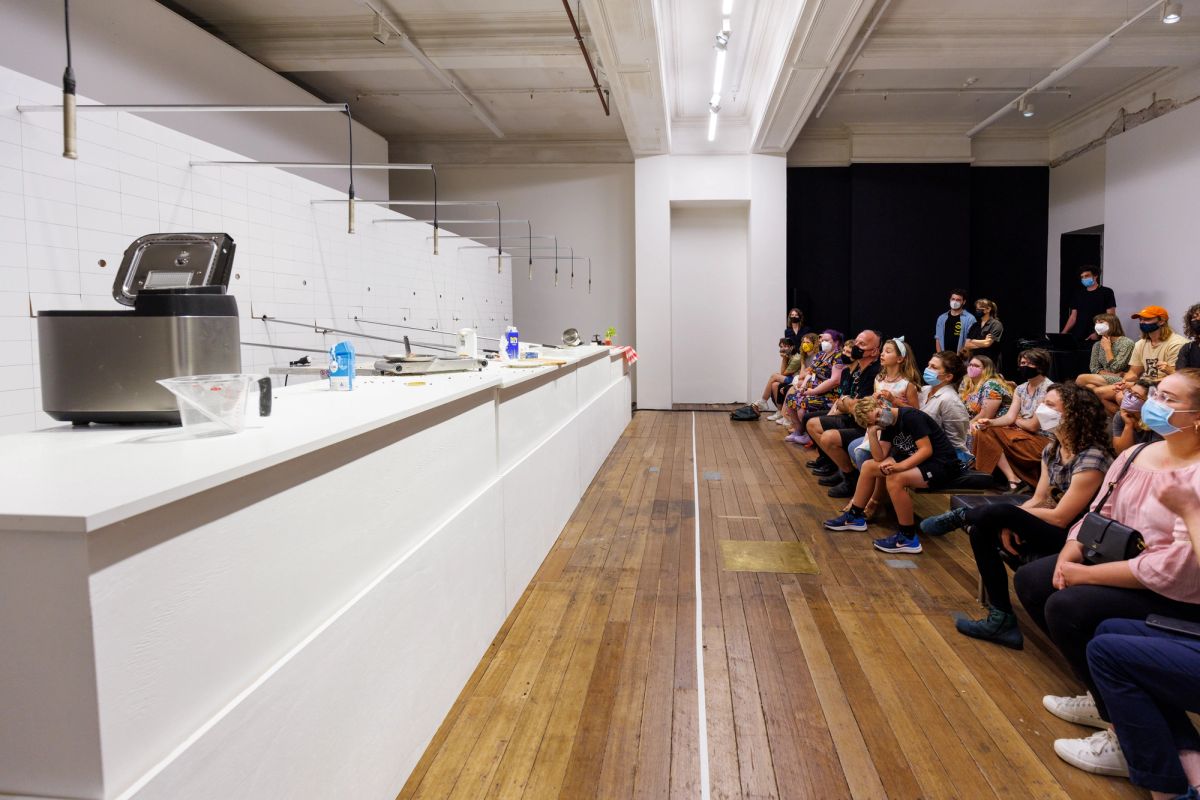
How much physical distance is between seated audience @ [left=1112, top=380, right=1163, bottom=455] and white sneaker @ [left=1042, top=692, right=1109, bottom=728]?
778 millimetres

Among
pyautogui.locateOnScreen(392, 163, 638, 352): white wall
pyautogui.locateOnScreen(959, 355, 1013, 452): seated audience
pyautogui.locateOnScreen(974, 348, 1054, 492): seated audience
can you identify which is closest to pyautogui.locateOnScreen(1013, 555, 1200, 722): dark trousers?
pyautogui.locateOnScreen(974, 348, 1054, 492): seated audience

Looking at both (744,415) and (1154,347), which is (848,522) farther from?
(744,415)

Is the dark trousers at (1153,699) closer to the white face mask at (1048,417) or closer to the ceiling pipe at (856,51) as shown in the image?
the white face mask at (1048,417)

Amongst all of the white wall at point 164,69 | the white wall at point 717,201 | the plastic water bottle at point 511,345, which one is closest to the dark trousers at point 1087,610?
the plastic water bottle at point 511,345

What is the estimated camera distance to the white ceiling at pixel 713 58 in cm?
650

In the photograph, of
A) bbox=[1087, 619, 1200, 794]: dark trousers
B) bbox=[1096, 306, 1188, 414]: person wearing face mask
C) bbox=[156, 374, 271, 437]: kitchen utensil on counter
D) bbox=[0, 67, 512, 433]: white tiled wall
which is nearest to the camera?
bbox=[156, 374, 271, 437]: kitchen utensil on counter

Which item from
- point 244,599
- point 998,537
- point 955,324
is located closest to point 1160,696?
point 998,537

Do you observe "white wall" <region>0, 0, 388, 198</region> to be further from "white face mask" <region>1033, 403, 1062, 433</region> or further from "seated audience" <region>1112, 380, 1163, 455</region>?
"seated audience" <region>1112, 380, 1163, 455</region>

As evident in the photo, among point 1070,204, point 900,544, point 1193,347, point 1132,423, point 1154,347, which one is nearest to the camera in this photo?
point 1132,423

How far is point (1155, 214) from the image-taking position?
26.8 feet

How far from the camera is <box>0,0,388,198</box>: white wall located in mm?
4477

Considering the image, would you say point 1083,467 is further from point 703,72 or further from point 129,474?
point 703,72

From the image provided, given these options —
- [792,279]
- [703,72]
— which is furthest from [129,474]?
[792,279]

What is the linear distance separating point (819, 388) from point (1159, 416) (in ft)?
15.4
